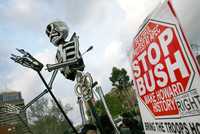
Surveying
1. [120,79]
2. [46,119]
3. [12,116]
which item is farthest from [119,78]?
[12,116]

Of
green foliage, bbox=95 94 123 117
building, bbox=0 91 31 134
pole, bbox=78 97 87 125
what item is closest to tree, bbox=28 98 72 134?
building, bbox=0 91 31 134

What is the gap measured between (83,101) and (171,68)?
4.75 metres

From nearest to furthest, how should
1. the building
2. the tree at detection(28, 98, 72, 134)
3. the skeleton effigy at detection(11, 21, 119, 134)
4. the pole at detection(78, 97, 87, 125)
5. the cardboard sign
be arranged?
1. the cardboard sign
2. the skeleton effigy at detection(11, 21, 119, 134)
3. the pole at detection(78, 97, 87, 125)
4. the building
5. the tree at detection(28, 98, 72, 134)

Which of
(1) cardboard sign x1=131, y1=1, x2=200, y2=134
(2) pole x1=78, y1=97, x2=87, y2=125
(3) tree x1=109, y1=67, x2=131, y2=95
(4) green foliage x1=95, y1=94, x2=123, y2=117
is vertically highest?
(3) tree x1=109, y1=67, x2=131, y2=95

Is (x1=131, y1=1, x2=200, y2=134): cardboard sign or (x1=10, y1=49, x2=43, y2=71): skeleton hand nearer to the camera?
(x1=131, y1=1, x2=200, y2=134): cardboard sign

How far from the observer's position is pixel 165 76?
1886 mm

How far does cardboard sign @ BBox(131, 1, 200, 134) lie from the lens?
1648 mm

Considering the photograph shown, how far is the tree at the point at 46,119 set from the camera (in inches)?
1515

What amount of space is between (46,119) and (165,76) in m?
38.8

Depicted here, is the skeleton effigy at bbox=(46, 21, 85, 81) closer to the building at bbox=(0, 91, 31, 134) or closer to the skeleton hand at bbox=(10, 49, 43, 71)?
the skeleton hand at bbox=(10, 49, 43, 71)

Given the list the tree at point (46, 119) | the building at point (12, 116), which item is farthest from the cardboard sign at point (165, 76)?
the tree at point (46, 119)

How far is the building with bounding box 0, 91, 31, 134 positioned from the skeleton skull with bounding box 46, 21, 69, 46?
6.36 feet

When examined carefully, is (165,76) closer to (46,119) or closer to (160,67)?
(160,67)

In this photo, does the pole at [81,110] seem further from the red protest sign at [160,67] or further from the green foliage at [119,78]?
the green foliage at [119,78]
